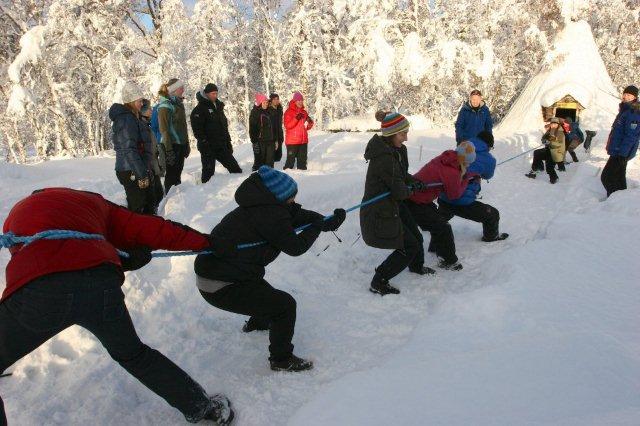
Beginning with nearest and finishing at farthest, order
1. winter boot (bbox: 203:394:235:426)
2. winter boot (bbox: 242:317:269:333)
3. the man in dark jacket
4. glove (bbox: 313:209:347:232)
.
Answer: winter boot (bbox: 203:394:235:426)
glove (bbox: 313:209:347:232)
winter boot (bbox: 242:317:269:333)
the man in dark jacket

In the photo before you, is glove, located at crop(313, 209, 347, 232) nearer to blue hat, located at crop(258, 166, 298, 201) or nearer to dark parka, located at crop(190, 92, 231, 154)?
blue hat, located at crop(258, 166, 298, 201)

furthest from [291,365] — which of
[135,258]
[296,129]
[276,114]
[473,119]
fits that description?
[473,119]

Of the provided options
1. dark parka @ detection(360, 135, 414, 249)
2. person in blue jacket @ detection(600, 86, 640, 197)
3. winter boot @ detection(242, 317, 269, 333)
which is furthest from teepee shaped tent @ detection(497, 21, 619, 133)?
winter boot @ detection(242, 317, 269, 333)

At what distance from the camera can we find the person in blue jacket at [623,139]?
689 cm

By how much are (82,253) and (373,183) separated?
9.87 feet

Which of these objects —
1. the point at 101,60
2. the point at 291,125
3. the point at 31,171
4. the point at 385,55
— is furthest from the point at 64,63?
the point at 291,125

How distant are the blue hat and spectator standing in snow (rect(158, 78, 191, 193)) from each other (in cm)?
447

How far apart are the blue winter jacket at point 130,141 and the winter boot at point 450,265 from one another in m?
3.81

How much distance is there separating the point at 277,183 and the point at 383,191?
172cm

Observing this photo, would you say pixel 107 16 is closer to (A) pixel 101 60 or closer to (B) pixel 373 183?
(A) pixel 101 60

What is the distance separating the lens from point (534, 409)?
7.45ft

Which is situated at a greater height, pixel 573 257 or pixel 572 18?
pixel 572 18

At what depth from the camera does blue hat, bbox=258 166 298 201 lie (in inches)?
122

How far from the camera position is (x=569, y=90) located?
15086mm
